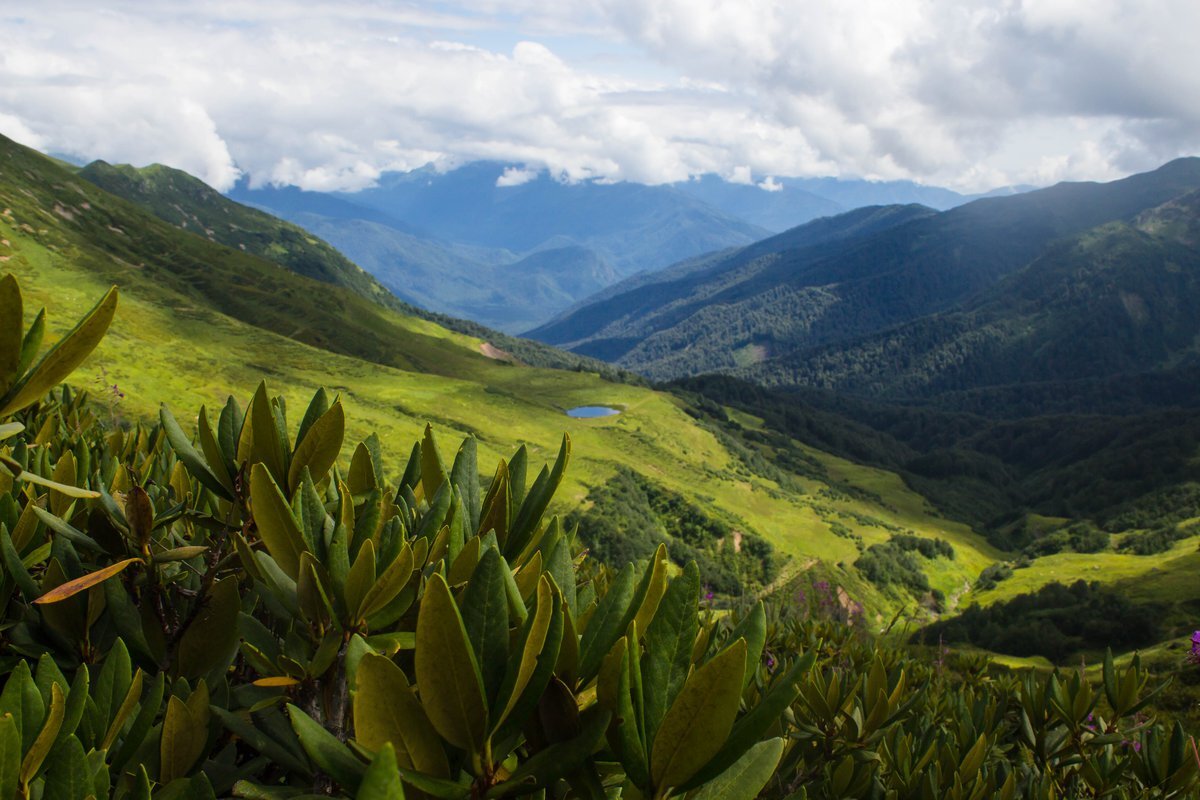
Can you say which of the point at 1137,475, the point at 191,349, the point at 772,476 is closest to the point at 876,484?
the point at 772,476

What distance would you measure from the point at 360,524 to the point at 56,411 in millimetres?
5329

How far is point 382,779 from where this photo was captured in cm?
92

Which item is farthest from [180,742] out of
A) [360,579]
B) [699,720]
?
[699,720]

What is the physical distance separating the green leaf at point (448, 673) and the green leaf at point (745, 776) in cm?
53

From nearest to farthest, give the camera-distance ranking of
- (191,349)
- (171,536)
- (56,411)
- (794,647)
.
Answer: (171,536)
(56,411)
(794,647)
(191,349)

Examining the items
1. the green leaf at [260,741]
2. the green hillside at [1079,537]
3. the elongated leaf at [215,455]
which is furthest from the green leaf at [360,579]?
the green hillside at [1079,537]

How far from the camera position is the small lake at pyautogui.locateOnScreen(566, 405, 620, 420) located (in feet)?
469

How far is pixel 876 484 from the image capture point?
584ft

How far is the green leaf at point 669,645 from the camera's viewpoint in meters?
1.45

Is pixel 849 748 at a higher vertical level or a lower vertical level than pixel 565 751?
lower

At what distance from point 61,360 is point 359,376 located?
121 metres

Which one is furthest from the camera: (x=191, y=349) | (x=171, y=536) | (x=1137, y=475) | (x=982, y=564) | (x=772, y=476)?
(x=1137, y=475)

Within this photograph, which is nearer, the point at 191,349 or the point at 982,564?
the point at 191,349

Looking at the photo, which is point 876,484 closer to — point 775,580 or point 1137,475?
point 1137,475
